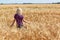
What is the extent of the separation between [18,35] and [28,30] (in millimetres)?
745

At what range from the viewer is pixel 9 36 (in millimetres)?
7500

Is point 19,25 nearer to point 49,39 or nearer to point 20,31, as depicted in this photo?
point 20,31

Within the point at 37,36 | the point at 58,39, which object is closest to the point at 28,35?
the point at 37,36

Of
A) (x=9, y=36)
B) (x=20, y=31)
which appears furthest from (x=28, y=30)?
(x=9, y=36)

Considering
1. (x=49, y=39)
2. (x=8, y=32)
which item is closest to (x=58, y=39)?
(x=49, y=39)

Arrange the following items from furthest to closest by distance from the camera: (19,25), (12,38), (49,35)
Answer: (19,25) < (49,35) < (12,38)

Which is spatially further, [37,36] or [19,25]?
[19,25]

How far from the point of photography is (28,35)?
7688 millimetres

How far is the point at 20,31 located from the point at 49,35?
0.74 metres

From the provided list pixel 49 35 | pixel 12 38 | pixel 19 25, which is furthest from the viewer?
pixel 19 25

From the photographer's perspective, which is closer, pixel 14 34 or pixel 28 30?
pixel 14 34

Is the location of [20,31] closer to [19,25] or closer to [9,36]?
[9,36]

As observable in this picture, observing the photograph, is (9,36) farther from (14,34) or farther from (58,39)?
(58,39)

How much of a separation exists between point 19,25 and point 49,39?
2209mm
